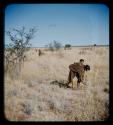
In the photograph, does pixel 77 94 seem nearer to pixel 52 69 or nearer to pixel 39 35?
pixel 52 69

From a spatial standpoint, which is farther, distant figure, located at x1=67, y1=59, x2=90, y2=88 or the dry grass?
distant figure, located at x1=67, y1=59, x2=90, y2=88

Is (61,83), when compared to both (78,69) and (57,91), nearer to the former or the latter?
(57,91)

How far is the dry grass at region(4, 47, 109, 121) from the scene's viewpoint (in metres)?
3.13

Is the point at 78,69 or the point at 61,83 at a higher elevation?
the point at 78,69

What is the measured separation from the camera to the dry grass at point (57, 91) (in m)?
3.13

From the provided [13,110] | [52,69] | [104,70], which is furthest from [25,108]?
[104,70]

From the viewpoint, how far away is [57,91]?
3.24 m

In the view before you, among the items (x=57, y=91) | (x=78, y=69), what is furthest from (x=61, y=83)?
(x=78, y=69)

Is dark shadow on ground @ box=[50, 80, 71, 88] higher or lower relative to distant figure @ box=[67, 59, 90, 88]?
lower

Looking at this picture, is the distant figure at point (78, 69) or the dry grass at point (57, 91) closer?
the dry grass at point (57, 91)

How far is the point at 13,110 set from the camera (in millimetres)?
3125

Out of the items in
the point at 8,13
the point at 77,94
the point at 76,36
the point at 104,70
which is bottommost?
the point at 77,94

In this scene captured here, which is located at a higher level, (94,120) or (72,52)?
(72,52)

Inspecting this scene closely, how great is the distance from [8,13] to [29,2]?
0.24 meters
